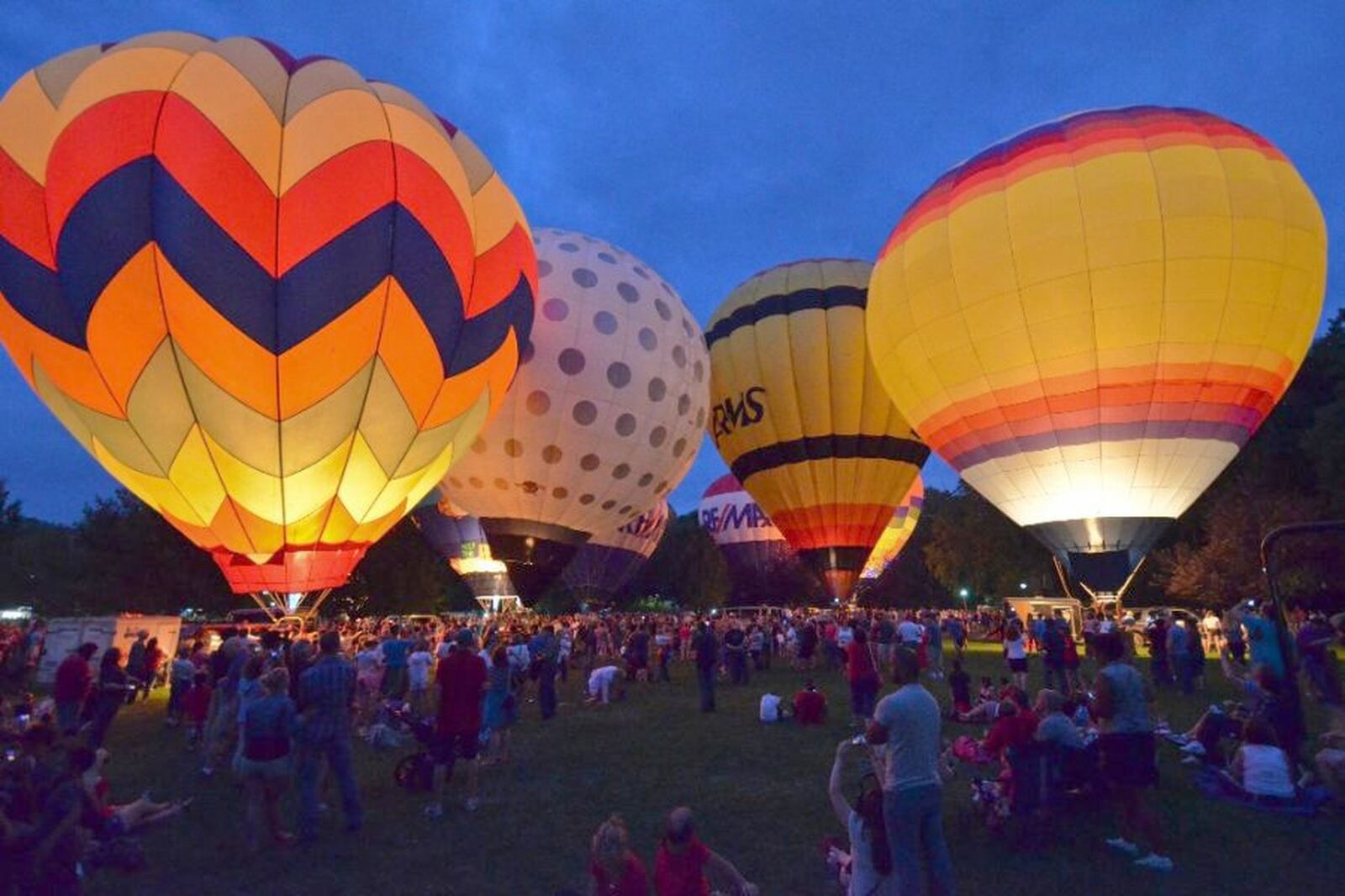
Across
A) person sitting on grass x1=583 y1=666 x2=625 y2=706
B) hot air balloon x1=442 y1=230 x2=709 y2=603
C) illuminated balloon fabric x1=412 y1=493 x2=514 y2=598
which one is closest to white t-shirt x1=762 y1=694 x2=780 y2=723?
person sitting on grass x1=583 y1=666 x2=625 y2=706

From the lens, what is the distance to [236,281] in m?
9.69

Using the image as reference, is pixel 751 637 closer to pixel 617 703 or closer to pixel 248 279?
pixel 617 703

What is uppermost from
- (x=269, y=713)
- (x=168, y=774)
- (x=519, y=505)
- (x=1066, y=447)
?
(x=1066, y=447)

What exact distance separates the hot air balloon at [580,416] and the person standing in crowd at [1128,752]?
11105 mm

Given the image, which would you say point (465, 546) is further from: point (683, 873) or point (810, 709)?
point (683, 873)

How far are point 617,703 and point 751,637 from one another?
5.78m

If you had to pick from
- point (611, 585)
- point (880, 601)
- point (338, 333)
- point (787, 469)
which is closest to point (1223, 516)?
point (787, 469)

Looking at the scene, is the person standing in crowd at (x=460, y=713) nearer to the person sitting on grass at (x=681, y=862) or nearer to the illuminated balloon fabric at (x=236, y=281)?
the person sitting on grass at (x=681, y=862)

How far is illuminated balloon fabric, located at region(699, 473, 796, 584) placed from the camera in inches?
1747

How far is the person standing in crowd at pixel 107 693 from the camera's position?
9.22 meters

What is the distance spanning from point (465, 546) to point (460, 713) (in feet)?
105

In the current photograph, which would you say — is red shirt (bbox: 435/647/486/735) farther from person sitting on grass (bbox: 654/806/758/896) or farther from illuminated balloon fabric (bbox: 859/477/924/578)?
illuminated balloon fabric (bbox: 859/477/924/578)

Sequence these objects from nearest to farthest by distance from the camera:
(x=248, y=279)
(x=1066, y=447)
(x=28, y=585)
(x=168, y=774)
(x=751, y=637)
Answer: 1. (x=168, y=774)
2. (x=248, y=279)
3. (x=1066, y=447)
4. (x=751, y=637)
5. (x=28, y=585)

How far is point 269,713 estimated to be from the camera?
6.00 meters
